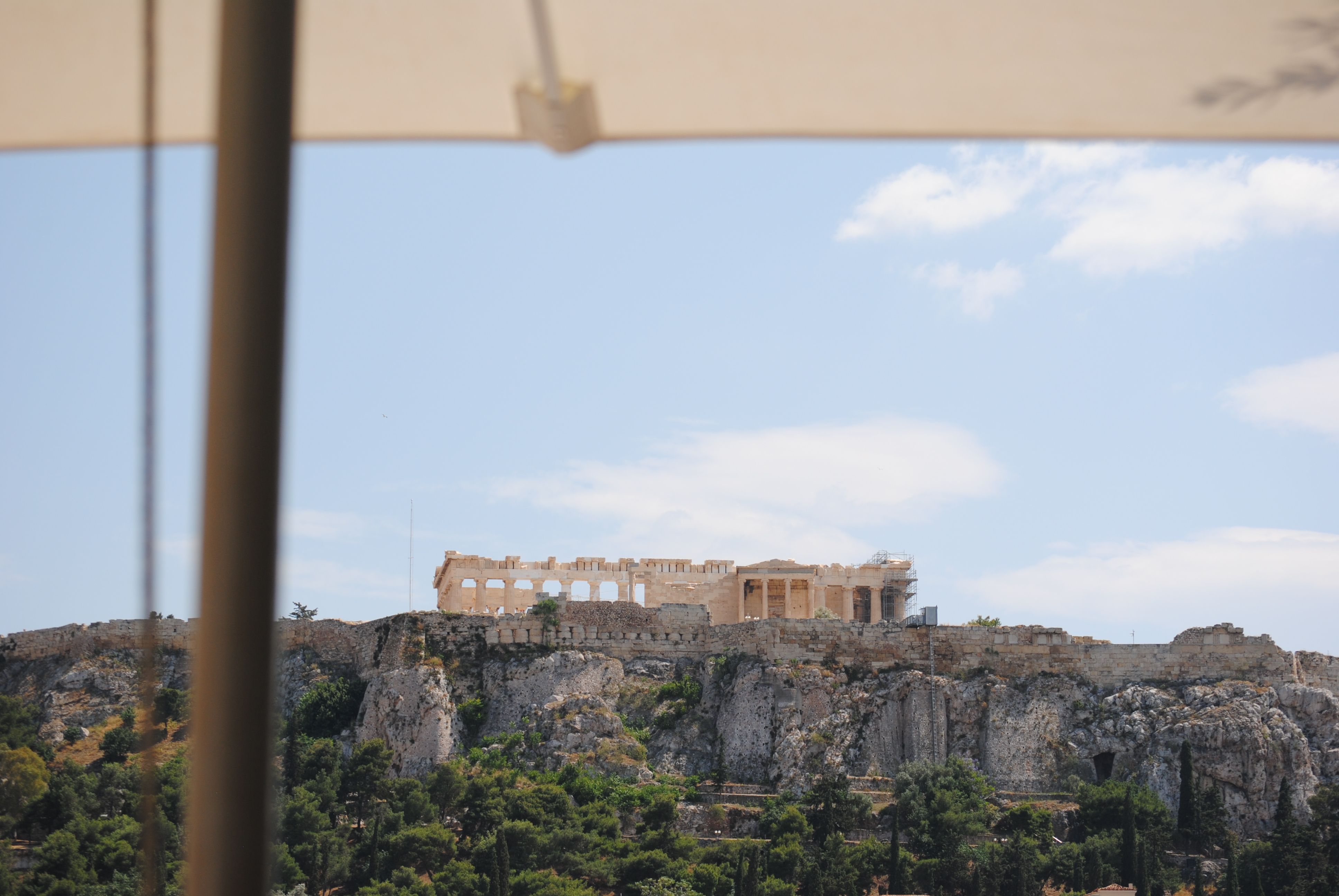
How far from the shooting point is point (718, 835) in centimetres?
2228

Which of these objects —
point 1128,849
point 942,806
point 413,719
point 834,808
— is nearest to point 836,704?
point 834,808

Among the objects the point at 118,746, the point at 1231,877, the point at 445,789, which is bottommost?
the point at 1231,877

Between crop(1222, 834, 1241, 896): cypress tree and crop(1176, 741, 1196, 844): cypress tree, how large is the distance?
1.15 meters

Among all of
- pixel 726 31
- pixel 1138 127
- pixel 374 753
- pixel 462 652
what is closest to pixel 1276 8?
pixel 1138 127

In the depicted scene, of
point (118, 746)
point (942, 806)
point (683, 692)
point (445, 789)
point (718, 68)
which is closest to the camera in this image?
point (718, 68)

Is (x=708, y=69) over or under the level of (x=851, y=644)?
over

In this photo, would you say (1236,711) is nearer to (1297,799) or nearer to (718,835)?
(1297,799)

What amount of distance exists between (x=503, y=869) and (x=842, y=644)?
29.6 ft

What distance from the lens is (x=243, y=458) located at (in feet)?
5.70

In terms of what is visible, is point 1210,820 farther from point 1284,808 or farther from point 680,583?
point 680,583

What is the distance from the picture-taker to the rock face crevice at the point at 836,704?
78.4ft

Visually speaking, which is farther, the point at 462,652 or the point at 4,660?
the point at 4,660

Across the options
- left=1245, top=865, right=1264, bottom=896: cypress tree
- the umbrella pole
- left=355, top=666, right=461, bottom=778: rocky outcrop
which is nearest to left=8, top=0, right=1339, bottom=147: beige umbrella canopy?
the umbrella pole

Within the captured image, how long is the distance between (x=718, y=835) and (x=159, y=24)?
69.6 feet
